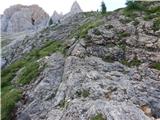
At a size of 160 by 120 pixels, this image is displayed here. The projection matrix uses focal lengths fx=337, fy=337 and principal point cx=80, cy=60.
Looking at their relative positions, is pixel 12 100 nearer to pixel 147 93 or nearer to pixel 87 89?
pixel 87 89

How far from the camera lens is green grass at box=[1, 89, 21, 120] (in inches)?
1628

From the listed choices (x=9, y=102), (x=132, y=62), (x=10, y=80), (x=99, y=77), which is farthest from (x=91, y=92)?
(x=10, y=80)

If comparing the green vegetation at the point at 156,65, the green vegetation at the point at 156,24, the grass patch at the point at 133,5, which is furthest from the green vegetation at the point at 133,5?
the green vegetation at the point at 156,65

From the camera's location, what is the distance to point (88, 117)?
1226 inches

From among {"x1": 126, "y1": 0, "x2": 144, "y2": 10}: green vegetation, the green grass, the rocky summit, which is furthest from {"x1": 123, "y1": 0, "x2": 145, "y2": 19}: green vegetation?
the green grass

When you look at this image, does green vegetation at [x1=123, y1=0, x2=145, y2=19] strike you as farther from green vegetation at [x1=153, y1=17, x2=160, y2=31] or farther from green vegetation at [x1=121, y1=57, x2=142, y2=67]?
green vegetation at [x1=121, y1=57, x2=142, y2=67]

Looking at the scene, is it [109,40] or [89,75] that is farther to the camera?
[109,40]

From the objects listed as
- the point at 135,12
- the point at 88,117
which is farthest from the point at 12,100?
the point at 135,12

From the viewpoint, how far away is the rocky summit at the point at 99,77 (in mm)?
33125

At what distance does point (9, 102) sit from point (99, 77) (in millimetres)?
12491

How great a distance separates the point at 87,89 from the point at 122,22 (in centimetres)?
2157

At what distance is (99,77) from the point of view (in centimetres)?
3881

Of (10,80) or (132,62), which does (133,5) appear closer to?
(132,62)

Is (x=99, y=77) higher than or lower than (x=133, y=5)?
lower
